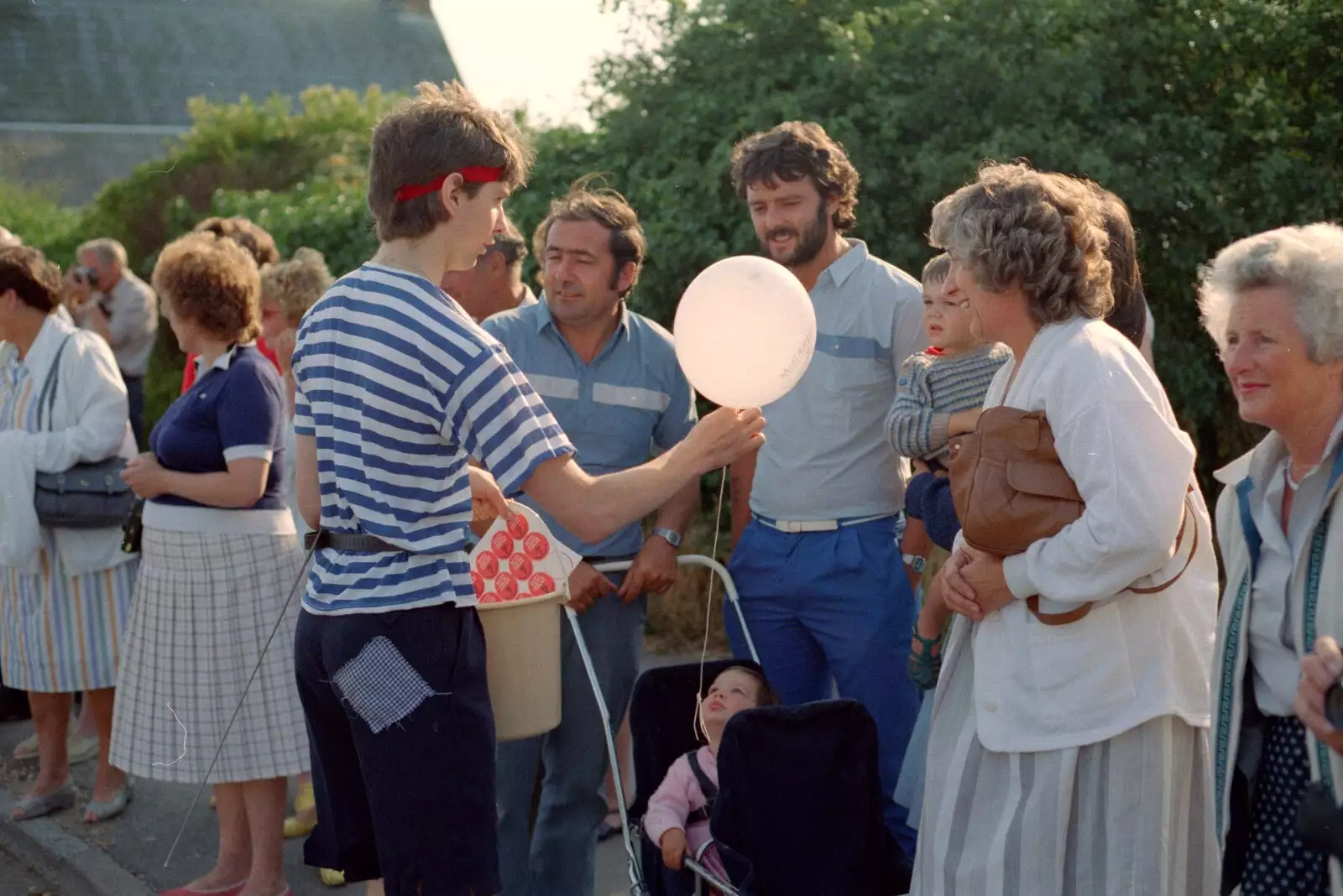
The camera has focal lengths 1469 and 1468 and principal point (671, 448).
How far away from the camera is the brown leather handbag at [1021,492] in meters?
2.96

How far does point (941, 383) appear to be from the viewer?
158 inches

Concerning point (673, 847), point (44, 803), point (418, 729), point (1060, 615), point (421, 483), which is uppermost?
point (421, 483)

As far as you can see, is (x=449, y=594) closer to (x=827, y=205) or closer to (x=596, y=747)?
(x=596, y=747)

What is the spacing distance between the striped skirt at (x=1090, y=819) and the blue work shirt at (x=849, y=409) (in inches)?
56.1

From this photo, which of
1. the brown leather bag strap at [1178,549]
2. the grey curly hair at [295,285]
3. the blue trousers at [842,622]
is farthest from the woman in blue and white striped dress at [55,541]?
the brown leather bag strap at [1178,549]

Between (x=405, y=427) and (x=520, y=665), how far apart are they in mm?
747

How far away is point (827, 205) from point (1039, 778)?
2160 millimetres

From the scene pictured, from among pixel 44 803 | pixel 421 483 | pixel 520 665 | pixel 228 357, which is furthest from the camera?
pixel 44 803

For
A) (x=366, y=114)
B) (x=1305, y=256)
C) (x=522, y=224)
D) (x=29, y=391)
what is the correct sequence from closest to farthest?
(x=1305, y=256) → (x=29, y=391) → (x=522, y=224) → (x=366, y=114)

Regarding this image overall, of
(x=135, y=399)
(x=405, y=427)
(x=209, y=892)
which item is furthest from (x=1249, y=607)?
(x=135, y=399)

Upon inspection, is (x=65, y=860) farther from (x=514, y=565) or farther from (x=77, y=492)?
(x=514, y=565)

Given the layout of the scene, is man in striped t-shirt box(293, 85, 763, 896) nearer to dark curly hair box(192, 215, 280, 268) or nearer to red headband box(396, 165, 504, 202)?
red headband box(396, 165, 504, 202)

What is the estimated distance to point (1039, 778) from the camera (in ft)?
9.77

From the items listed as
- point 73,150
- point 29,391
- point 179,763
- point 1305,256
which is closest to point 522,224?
point 29,391
